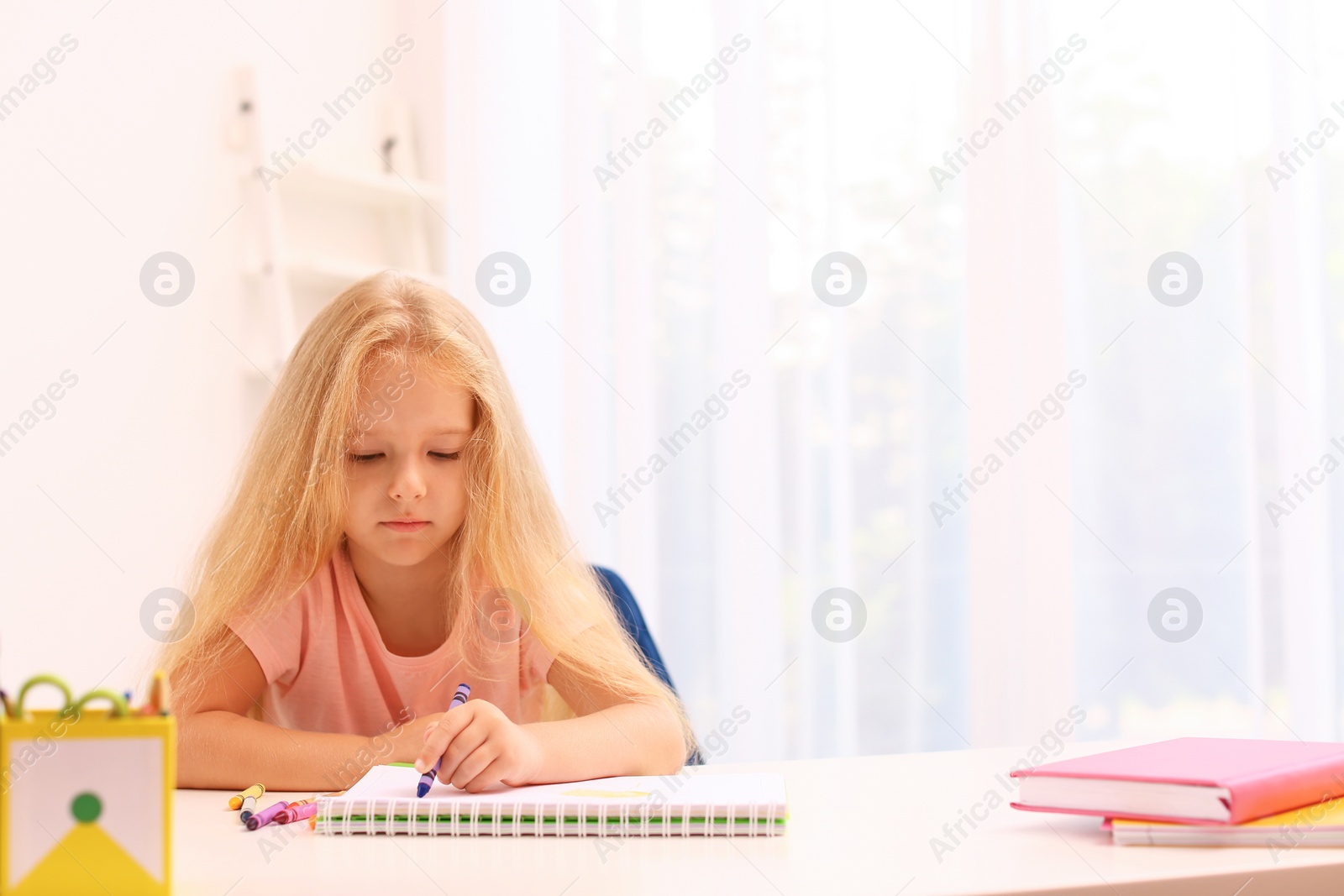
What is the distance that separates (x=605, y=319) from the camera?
2.20 meters

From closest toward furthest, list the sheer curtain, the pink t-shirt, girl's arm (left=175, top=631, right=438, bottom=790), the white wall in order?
1. girl's arm (left=175, top=631, right=438, bottom=790)
2. the pink t-shirt
3. the sheer curtain
4. the white wall

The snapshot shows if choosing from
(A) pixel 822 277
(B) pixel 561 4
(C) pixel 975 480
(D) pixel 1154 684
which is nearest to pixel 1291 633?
(D) pixel 1154 684

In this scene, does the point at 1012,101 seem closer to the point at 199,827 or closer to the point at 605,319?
the point at 605,319

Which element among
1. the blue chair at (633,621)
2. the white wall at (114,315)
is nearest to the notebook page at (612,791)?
the blue chair at (633,621)

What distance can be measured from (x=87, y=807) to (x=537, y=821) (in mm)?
280

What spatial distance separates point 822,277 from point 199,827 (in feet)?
4.66

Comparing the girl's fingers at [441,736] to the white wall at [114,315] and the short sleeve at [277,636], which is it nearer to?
the short sleeve at [277,636]

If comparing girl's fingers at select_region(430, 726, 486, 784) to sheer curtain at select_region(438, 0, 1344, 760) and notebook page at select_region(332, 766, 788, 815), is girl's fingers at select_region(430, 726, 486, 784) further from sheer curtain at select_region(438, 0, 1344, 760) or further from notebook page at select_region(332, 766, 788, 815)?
sheer curtain at select_region(438, 0, 1344, 760)

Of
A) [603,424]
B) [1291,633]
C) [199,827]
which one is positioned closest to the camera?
[199,827]

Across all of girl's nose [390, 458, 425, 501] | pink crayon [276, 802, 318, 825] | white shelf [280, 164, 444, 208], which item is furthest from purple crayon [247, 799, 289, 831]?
white shelf [280, 164, 444, 208]

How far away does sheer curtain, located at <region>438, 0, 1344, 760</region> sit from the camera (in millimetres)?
1641

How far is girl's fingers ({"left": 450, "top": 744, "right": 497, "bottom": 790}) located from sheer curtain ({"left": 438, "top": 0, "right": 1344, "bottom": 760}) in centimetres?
119

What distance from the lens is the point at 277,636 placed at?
3.64 ft

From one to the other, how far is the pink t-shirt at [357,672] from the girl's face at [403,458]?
0.32 feet
